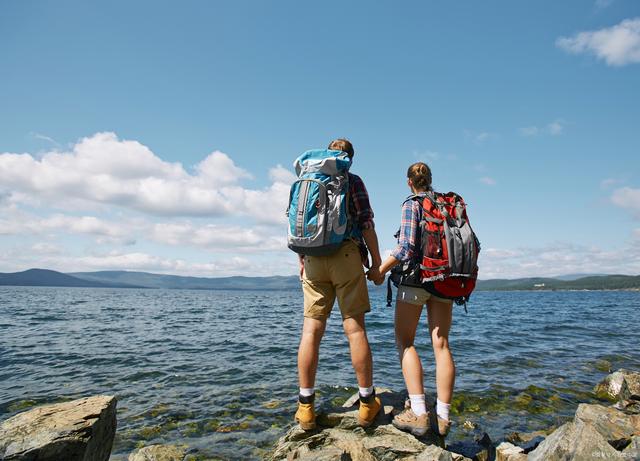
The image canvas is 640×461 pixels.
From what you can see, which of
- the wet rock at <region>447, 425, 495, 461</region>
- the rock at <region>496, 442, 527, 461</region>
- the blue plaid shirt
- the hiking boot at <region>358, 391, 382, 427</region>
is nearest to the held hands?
the blue plaid shirt

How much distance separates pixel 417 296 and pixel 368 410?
1.60m

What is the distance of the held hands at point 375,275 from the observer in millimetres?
4620

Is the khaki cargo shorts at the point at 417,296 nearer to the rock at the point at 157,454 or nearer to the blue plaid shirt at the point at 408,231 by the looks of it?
the blue plaid shirt at the point at 408,231

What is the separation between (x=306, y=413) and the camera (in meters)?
4.82

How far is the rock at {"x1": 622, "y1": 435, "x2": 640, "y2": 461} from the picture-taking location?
4.57m

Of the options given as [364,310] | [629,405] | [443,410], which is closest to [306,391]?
[364,310]

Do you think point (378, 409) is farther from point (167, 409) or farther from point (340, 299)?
point (167, 409)

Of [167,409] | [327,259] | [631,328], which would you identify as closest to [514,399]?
[327,259]

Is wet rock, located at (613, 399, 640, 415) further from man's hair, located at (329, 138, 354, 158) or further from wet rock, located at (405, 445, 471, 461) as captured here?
man's hair, located at (329, 138, 354, 158)

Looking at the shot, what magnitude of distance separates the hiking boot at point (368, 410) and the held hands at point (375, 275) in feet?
4.89

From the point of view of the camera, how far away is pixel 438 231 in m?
4.82

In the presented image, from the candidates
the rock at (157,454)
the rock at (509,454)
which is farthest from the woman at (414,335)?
the rock at (157,454)

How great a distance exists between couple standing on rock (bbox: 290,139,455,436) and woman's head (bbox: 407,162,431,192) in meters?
0.20

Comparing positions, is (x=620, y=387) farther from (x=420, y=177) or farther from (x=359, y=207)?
(x=359, y=207)
